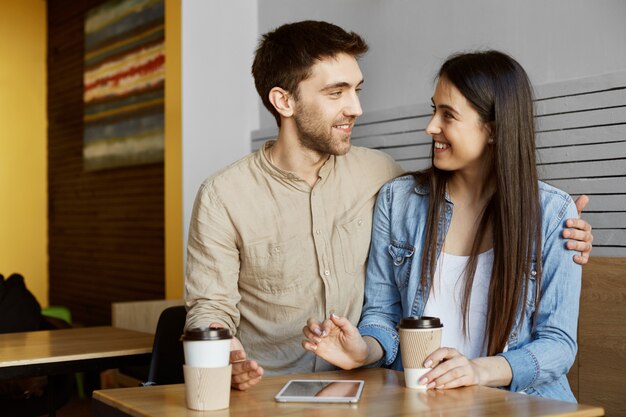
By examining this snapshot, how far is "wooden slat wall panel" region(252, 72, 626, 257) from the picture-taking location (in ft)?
8.20

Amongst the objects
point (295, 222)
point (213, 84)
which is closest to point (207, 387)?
point (295, 222)

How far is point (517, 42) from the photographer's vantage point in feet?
9.21

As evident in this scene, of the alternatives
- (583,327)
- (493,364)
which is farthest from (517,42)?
(493,364)

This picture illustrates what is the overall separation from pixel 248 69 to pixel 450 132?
2.05m

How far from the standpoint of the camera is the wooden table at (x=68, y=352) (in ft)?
8.58

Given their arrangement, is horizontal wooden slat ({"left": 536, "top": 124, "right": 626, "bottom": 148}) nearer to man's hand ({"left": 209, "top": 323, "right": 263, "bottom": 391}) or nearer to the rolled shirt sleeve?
the rolled shirt sleeve

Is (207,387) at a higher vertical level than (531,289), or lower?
lower

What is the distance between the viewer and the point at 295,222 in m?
2.46

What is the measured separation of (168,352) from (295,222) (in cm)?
72

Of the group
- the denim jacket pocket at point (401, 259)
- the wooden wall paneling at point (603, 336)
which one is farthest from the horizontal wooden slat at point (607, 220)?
the denim jacket pocket at point (401, 259)

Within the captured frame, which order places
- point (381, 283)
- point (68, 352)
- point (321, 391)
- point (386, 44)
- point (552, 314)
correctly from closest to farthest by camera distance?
1. point (321, 391)
2. point (552, 314)
3. point (381, 283)
4. point (68, 352)
5. point (386, 44)

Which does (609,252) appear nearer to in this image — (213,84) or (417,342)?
(417,342)

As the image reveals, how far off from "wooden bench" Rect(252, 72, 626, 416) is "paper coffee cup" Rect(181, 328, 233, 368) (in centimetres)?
141

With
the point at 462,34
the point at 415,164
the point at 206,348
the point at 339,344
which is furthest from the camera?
the point at 415,164
